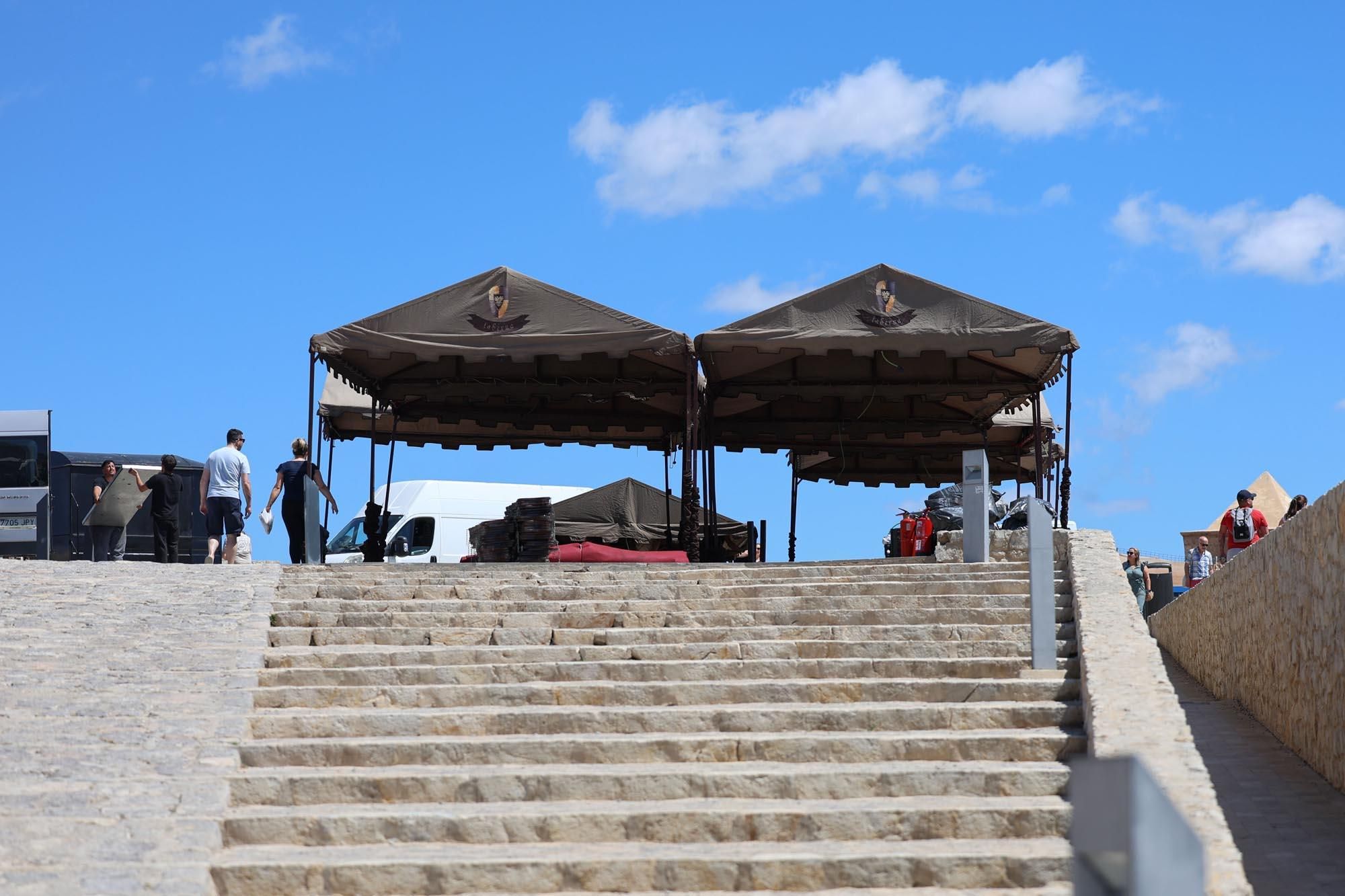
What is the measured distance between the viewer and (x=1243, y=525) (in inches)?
615

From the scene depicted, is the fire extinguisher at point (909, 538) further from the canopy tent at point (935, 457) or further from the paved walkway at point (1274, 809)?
the canopy tent at point (935, 457)

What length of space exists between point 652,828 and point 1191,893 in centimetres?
474

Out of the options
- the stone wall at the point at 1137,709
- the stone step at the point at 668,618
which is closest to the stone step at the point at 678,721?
the stone wall at the point at 1137,709

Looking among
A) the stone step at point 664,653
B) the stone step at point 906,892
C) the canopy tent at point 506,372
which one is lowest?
the stone step at point 906,892

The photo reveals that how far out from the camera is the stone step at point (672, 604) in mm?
10305

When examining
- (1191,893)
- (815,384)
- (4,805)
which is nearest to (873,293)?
(815,384)

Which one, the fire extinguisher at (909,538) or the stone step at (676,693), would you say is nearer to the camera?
the stone step at (676,693)

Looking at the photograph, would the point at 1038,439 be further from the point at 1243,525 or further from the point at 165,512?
the point at 165,512

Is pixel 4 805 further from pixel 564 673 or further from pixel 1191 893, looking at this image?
pixel 1191 893

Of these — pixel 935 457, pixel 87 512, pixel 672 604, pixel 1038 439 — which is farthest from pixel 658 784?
pixel 87 512

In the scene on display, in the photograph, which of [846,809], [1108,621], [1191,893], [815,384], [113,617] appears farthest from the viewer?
[815,384]

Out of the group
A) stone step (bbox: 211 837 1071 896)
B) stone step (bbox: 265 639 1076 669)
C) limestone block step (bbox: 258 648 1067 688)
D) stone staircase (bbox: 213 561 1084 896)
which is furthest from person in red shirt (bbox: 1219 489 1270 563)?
stone step (bbox: 211 837 1071 896)

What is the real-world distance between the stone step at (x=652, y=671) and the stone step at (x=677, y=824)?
1.76 metres

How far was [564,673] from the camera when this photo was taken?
29.7 feet
